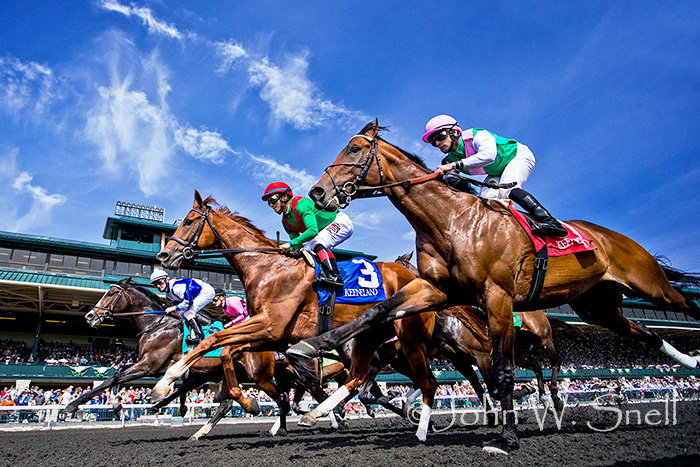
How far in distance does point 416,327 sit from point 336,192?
7.12ft

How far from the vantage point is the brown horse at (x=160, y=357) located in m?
7.11

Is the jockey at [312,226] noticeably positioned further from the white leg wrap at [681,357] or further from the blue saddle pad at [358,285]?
the white leg wrap at [681,357]

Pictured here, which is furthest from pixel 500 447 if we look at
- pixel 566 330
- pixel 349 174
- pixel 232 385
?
pixel 566 330

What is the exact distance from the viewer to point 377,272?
5.63 m

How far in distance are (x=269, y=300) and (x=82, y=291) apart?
21801mm

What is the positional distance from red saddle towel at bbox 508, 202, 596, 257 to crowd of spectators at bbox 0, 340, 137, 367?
24600 millimetres

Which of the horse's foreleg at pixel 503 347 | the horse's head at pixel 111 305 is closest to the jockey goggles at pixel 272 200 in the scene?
the horse's foreleg at pixel 503 347

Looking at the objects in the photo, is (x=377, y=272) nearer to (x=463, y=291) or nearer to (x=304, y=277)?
(x=304, y=277)

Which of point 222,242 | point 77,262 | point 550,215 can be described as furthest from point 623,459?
point 77,262

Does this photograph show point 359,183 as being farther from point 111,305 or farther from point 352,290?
point 111,305

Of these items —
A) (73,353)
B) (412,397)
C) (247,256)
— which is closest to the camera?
(247,256)

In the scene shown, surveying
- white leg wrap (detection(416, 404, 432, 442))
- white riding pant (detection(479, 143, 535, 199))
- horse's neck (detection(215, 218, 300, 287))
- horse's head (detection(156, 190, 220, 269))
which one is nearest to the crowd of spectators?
horse's head (detection(156, 190, 220, 269))

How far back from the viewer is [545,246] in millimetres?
3934

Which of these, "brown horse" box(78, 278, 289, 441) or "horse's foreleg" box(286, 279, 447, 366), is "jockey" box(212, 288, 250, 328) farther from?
"horse's foreleg" box(286, 279, 447, 366)
